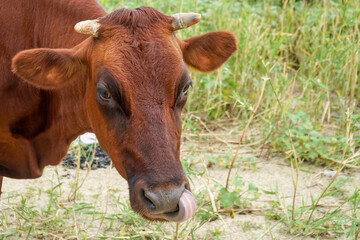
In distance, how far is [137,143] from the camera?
9.55 ft

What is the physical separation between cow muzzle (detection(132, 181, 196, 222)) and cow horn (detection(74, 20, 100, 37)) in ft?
2.91

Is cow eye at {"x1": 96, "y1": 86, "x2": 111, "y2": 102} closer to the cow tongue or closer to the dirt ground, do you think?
the cow tongue

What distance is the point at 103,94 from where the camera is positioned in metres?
3.05

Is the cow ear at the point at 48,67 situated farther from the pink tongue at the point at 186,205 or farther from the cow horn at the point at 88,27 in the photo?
the pink tongue at the point at 186,205

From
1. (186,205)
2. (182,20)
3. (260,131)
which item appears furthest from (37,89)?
(260,131)

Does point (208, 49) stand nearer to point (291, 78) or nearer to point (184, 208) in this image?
point (184, 208)

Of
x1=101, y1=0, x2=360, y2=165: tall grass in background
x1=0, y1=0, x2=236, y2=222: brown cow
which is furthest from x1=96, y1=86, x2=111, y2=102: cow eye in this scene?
x1=101, y1=0, x2=360, y2=165: tall grass in background

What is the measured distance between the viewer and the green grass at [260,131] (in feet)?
13.3

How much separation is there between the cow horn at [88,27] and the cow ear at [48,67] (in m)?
0.20

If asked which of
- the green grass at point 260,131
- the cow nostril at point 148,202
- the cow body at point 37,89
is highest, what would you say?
the cow body at point 37,89

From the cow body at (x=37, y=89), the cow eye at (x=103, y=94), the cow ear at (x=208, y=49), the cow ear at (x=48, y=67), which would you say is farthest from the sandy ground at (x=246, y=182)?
the cow eye at (x=103, y=94)

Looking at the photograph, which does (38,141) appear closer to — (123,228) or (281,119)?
(123,228)

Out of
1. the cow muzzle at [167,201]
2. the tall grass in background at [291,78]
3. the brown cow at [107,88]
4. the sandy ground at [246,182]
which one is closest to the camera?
the cow muzzle at [167,201]

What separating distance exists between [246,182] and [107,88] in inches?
89.6
